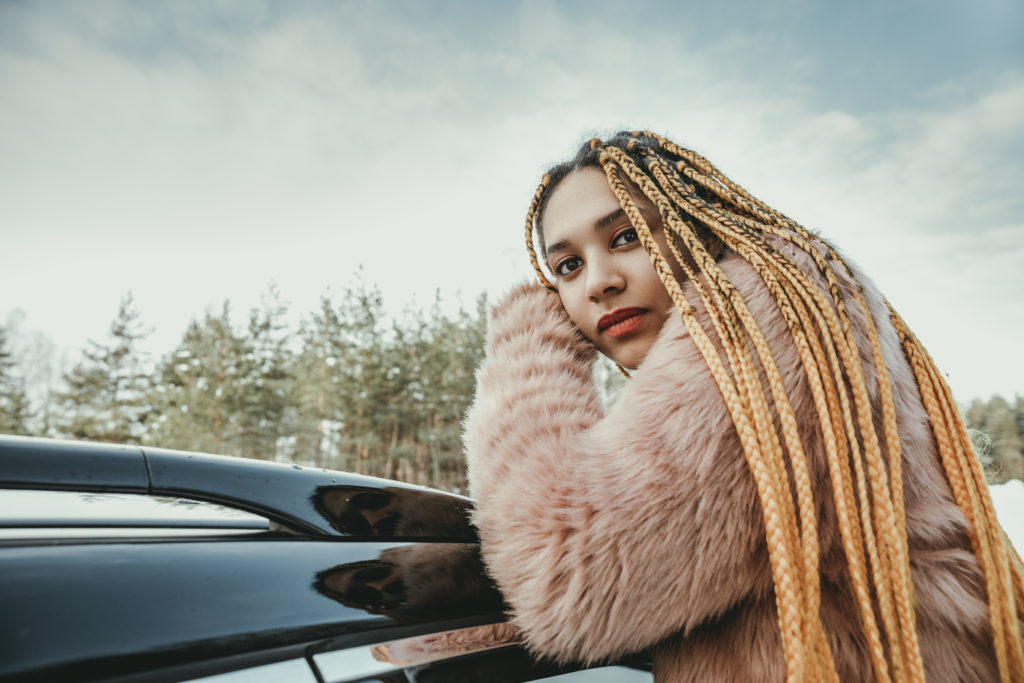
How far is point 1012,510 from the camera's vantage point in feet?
5.73

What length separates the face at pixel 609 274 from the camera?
1.45 metres

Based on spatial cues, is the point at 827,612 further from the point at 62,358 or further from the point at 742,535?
the point at 62,358

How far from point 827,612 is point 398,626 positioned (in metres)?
0.75

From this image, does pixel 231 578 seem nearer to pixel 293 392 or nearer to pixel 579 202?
pixel 579 202

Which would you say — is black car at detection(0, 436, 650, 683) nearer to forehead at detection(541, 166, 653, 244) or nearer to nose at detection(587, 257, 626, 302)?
nose at detection(587, 257, 626, 302)

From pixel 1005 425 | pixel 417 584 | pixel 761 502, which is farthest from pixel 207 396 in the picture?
pixel 1005 425

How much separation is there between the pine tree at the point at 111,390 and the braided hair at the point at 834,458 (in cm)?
2592

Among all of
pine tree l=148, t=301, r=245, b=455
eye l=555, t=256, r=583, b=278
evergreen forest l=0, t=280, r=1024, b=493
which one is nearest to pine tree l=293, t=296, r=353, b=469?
evergreen forest l=0, t=280, r=1024, b=493

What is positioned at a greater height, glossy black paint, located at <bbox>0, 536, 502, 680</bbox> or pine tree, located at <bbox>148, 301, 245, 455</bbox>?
pine tree, located at <bbox>148, 301, 245, 455</bbox>

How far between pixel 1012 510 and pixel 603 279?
1746 mm

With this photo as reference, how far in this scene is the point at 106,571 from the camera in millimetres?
535

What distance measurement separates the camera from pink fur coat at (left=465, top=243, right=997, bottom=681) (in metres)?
0.78

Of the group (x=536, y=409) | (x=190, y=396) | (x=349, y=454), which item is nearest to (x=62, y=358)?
(x=190, y=396)

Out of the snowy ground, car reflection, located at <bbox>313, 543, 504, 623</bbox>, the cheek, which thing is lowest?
the snowy ground
